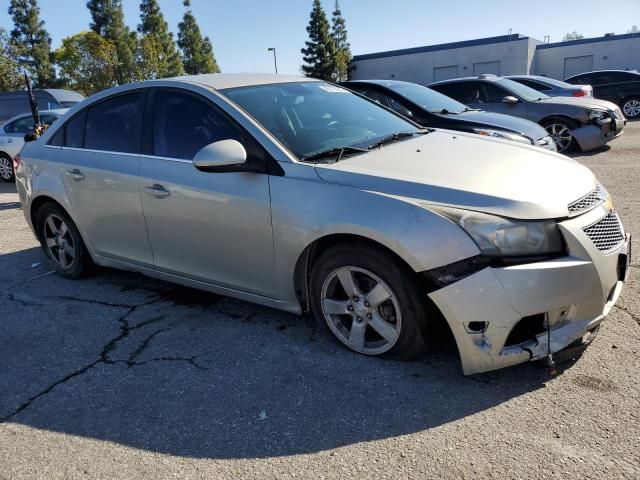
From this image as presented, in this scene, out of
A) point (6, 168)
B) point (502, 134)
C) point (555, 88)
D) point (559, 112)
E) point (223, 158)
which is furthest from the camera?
point (555, 88)

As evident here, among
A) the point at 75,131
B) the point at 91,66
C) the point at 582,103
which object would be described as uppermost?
the point at 91,66

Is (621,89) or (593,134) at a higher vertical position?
(621,89)

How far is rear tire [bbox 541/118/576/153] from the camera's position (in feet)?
33.5

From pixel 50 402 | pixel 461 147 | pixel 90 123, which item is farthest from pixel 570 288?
pixel 90 123

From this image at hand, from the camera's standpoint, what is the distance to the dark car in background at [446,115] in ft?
23.4

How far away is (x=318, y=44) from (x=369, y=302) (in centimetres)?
6164

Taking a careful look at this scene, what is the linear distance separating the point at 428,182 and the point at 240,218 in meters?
1.20

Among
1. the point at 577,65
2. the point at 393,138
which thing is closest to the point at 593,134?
the point at 393,138

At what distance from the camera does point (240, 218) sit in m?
3.33

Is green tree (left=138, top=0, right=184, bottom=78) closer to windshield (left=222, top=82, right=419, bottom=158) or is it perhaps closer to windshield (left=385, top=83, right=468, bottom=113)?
windshield (left=385, top=83, right=468, bottom=113)

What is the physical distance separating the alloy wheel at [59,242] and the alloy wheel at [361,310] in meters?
2.83

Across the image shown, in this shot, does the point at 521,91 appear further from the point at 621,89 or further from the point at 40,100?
the point at 40,100

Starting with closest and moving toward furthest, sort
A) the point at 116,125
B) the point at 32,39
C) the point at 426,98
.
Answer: the point at 116,125, the point at 426,98, the point at 32,39

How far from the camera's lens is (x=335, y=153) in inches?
130
